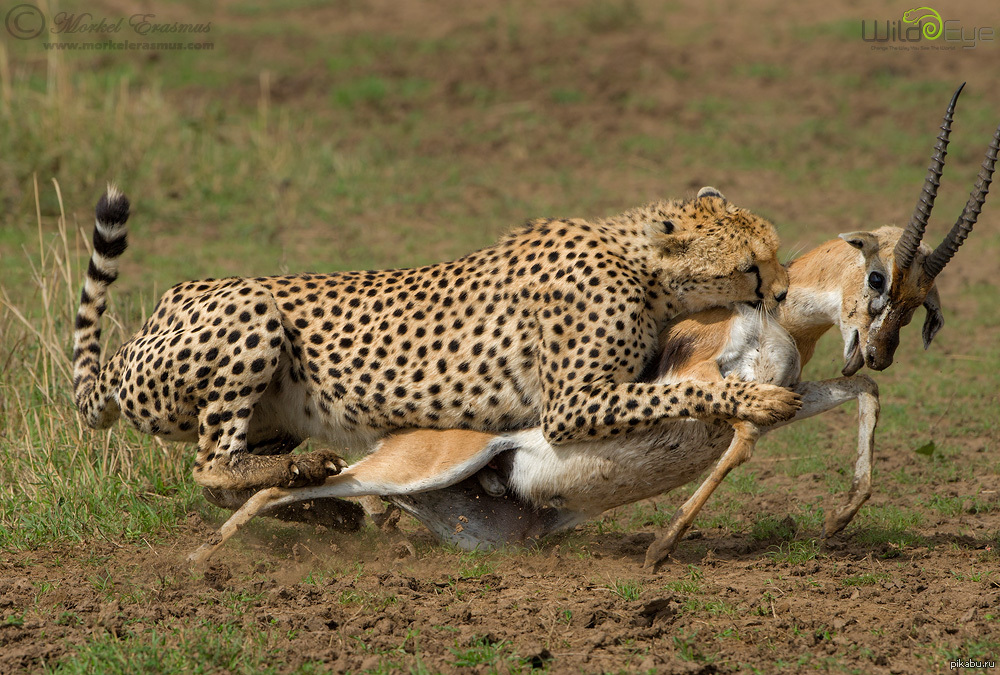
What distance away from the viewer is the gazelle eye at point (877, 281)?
15.9 feet

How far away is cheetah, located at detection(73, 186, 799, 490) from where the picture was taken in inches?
189

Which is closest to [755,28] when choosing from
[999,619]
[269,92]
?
[269,92]

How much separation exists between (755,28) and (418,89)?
481 cm

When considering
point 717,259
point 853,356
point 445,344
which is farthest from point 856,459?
point 445,344

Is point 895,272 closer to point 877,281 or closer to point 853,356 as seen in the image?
point 877,281

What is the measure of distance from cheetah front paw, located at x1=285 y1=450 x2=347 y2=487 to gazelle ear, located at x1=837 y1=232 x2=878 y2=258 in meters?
2.44

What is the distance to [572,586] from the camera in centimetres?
455

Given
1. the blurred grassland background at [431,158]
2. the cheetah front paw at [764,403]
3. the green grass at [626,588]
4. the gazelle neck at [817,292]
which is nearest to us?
the green grass at [626,588]

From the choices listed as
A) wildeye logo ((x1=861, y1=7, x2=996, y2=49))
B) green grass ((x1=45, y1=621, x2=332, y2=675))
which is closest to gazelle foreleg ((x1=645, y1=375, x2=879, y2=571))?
green grass ((x1=45, y1=621, x2=332, y2=675))

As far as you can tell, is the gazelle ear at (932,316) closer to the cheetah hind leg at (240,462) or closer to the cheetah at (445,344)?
the cheetah at (445,344)

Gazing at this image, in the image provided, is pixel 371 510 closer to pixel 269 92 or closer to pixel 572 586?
pixel 572 586

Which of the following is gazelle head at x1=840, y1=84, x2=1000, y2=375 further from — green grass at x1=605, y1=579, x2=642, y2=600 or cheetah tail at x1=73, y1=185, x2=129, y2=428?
cheetah tail at x1=73, y1=185, x2=129, y2=428

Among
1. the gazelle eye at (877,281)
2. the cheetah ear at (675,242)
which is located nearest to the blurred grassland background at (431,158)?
the gazelle eye at (877,281)

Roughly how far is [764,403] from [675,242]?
2.80ft
